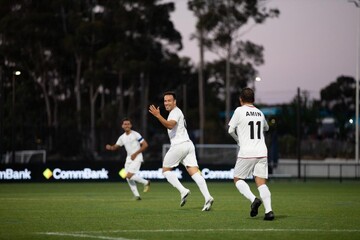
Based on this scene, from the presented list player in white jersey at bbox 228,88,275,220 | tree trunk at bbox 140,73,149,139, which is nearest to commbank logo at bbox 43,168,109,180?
player in white jersey at bbox 228,88,275,220

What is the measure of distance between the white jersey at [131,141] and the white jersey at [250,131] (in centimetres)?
932

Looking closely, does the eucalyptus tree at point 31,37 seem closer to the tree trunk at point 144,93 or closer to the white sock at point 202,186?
the tree trunk at point 144,93

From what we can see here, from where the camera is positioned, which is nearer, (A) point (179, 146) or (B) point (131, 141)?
(A) point (179, 146)

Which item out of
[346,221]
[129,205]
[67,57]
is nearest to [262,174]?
[346,221]

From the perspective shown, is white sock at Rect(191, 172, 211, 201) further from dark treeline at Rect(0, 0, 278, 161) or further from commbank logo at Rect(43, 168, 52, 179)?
dark treeline at Rect(0, 0, 278, 161)

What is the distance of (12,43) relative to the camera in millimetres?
71562

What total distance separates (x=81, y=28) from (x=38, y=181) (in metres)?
34.8

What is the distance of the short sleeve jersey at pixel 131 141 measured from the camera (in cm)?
2383

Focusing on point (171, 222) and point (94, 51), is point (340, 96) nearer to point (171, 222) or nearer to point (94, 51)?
point (94, 51)

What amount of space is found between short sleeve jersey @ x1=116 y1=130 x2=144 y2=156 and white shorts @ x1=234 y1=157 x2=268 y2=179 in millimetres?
9315

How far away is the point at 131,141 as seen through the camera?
23938mm

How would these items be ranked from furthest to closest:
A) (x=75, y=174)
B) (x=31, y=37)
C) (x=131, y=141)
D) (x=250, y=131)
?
(x=31, y=37)
(x=75, y=174)
(x=131, y=141)
(x=250, y=131)

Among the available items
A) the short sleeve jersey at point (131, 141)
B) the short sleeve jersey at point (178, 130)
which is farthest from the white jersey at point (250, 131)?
the short sleeve jersey at point (131, 141)

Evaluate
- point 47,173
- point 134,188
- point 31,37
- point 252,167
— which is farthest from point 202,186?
point 31,37
